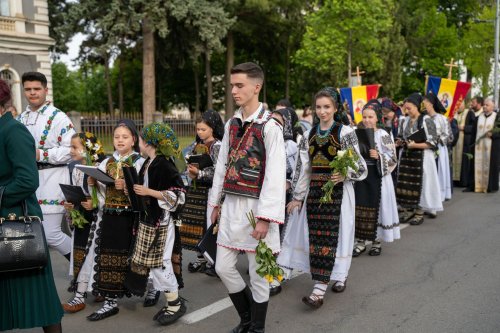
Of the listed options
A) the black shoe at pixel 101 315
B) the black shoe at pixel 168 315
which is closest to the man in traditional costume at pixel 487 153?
the black shoe at pixel 168 315

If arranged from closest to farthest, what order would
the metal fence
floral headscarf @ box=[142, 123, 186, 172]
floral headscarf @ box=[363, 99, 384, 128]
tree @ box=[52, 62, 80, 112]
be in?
floral headscarf @ box=[142, 123, 186, 172] → floral headscarf @ box=[363, 99, 384, 128] → the metal fence → tree @ box=[52, 62, 80, 112]

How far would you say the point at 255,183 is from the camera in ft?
11.7

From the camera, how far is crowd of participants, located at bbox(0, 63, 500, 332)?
3561mm

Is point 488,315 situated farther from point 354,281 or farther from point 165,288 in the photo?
point 165,288

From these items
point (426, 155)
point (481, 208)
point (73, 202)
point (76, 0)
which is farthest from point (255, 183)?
point (76, 0)

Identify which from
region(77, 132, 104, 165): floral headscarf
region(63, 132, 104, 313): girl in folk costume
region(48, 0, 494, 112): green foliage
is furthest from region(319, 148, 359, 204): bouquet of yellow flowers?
region(48, 0, 494, 112): green foliage

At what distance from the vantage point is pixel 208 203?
14.6ft

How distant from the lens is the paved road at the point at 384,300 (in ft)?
14.0

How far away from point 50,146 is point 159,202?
151 cm

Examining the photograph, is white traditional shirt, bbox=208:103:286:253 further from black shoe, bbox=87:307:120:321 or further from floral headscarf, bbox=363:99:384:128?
floral headscarf, bbox=363:99:384:128

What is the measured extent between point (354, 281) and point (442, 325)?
132 centimetres

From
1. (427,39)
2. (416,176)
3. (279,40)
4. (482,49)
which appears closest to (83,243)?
(416,176)

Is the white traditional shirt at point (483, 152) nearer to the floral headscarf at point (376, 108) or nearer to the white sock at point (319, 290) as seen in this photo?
the floral headscarf at point (376, 108)

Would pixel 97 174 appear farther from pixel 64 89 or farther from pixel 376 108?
pixel 64 89
